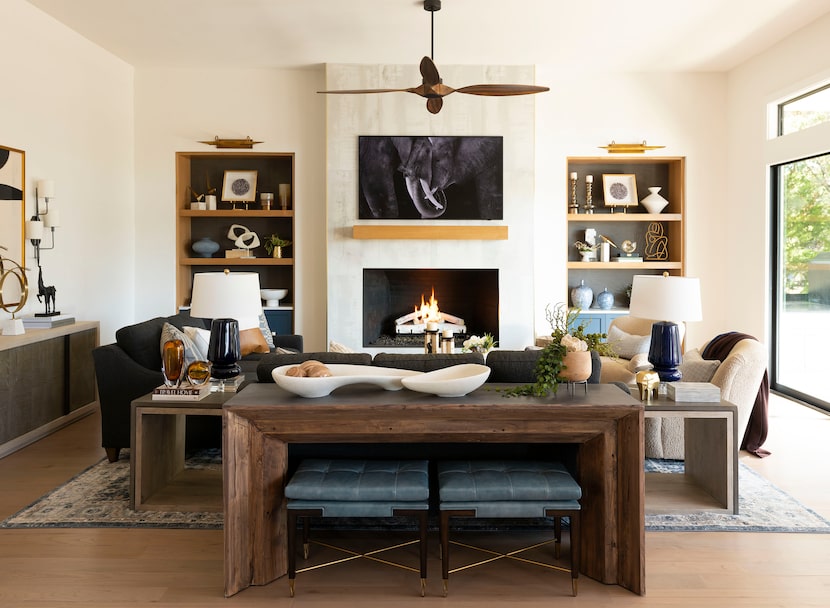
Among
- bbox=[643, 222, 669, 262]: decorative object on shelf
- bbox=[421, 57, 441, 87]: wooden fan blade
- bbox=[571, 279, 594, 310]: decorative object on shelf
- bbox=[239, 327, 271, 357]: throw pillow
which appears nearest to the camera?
bbox=[421, 57, 441, 87]: wooden fan blade

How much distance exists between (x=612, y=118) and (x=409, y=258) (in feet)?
8.11

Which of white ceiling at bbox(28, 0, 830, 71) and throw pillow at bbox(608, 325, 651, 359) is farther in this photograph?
throw pillow at bbox(608, 325, 651, 359)

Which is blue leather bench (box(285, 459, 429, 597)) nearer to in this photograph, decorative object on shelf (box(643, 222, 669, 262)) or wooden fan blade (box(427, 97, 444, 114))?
wooden fan blade (box(427, 97, 444, 114))

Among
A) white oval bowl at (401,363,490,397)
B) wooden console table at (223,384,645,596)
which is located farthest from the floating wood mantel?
wooden console table at (223,384,645,596)

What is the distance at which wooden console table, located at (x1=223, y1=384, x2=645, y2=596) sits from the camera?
255 cm

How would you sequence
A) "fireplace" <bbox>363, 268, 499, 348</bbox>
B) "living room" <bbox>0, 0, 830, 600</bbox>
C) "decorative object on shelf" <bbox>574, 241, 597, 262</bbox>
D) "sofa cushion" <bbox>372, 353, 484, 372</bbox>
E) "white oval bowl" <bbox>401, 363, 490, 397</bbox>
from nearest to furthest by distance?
"white oval bowl" <bbox>401, 363, 490, 397</bbox>, "sofa cushion" <bbox>372, 353, 484, 372</bbox>, "living room" <bbox>0, 0, 830, 600</bbox>, "fireplace" <bbox>363, 268, 499, 348</bbox>, "decorative object on shelf" <bbox>574, 241, 597, 262</bbox>

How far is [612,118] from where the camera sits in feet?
22.9

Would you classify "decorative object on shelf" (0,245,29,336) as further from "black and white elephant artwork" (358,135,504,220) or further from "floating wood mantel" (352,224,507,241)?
"black and white elephant artwork" (358,135,504,220)

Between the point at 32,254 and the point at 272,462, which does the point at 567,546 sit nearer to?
the point at 272,462

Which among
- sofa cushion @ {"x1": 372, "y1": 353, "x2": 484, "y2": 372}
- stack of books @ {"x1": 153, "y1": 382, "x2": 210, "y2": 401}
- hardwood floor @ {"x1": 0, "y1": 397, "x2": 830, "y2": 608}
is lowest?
hardwood floor @ {"x1": 0, "y1": 397, "x2": 830, "y2": 608}

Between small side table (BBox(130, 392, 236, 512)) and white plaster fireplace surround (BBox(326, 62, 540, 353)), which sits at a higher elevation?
white plaster fireplace surround (BBox(326, 62, 540, 353))

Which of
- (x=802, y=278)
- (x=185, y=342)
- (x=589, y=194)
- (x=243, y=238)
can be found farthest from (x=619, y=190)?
(x=185, y=342)

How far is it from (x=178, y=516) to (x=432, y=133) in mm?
4483

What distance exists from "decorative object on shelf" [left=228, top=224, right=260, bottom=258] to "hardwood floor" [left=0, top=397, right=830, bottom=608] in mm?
4176
